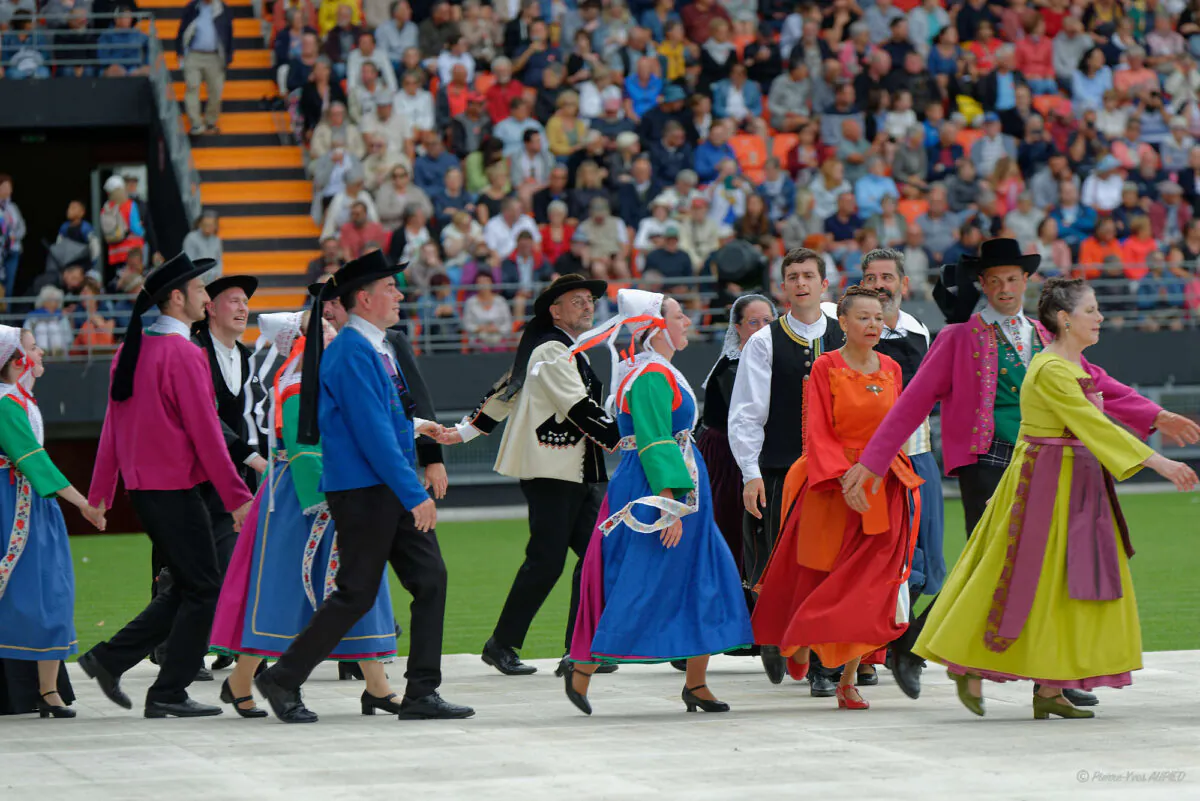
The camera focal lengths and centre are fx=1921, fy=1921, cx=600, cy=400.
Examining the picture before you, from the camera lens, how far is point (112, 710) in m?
8.12

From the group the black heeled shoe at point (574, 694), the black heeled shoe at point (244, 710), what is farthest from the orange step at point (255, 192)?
the black heeled shoe at point (574, 694)

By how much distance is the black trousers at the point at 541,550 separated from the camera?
30.0ft

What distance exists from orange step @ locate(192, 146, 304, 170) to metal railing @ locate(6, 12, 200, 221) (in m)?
0.51

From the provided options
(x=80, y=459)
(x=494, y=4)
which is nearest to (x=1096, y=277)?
(x=494, y=4)

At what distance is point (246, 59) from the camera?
23.6 meters

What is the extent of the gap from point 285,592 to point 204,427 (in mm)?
765

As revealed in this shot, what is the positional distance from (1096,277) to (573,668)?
15019mm

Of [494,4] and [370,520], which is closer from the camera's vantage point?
[370,520]

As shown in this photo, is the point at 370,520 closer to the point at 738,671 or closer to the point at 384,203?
the point at 738,671

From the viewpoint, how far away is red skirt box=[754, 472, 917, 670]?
24.9ft

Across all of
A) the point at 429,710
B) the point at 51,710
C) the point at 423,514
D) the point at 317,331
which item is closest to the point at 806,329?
the point at 423,514

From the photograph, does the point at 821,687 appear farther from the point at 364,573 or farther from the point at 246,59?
the point at 246,59

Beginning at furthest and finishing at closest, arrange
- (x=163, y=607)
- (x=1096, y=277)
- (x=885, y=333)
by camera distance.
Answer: (x=1096, y=277) < (x=885, y=333) < (x=163, y=607)

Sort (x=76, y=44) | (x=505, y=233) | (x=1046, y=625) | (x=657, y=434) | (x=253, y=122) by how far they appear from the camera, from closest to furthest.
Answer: (x=1046, y=625) < (x=657, y=434) < (x=505, y=233) < (x=76, y=44) < (x=253, y=122)
